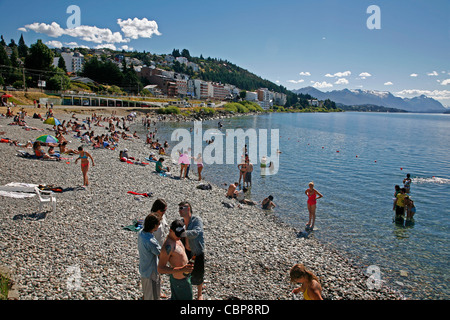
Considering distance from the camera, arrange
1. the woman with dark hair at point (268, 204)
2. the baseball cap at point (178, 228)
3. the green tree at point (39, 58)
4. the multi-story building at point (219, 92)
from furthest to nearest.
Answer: the multi-story building at point (219, 92) < the green tree at point (39, 58) < the woman with dark hair at point (268, 204) < the baseball cap at point (178, 228)

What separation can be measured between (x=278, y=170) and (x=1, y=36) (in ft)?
518

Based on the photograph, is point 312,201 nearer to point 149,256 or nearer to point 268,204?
point 268,204

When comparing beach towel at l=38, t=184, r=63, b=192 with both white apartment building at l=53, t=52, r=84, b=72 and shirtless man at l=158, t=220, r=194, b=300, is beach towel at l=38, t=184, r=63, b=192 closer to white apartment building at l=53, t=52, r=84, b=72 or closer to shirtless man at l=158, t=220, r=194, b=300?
shirtless man at l=158, t=220, r=194, b=300

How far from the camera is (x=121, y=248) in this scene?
764 cm

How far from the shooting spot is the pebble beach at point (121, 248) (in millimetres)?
6047

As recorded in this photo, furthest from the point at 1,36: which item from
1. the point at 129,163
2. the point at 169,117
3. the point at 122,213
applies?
the point at 122,213

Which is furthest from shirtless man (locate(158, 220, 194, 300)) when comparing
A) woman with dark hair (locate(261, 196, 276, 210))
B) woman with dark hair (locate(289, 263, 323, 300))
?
woman with dark hair (locate(261, 196, 276, 210))

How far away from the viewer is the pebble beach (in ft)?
19.8

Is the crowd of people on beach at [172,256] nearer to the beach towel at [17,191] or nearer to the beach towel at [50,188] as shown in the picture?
the beach towel at [17,191]

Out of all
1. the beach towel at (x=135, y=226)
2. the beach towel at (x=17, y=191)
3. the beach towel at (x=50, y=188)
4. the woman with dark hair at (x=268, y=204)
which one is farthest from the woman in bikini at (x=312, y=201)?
the beach towel at (x=17, y=191)

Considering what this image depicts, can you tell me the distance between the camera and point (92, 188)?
12422mm

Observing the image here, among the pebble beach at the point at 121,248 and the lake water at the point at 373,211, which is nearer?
the pebble beach at the point at 121,248

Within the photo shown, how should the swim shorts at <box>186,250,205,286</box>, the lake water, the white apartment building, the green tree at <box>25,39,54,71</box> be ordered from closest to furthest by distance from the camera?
the swim shorts at <box>186,250,205,286</box>, the lake water, the green tree at <box>25,39,54,71</box>, the white apartment building

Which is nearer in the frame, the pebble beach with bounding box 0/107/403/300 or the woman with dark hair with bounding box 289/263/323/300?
the woman with dark hair with bounding box 289/263/323/300
